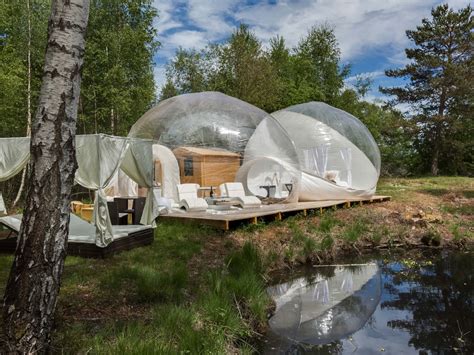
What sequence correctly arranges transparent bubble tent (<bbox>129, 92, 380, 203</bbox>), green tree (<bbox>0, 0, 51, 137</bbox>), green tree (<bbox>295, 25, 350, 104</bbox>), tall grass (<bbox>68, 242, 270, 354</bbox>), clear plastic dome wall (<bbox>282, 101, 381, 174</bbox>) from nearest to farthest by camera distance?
1. tall grass (<bbox>68, 242, 270, 354</bbox>)
2. transparent bubble tent (<bbox>129, 92, 380, 203</bbox>)
3. green tree (<bbox>0, 0, 51, 137</bbox>)
4. clear plastic dome wall (<bbox>282, 101, 381, 174</bbox>)
5. green tree (<bbox>295, 25, 350, 104</bbox>)

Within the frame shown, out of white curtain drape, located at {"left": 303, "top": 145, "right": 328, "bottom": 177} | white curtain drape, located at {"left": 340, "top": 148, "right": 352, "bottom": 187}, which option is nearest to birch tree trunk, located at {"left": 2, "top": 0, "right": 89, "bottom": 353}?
white curtain drape, located at {"left": 303, "top": 145, "right": 328, "bottom": 177}

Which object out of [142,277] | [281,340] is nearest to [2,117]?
[142,277]

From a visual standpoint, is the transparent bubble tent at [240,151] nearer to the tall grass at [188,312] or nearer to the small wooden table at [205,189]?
the small wooden table at [205,189]

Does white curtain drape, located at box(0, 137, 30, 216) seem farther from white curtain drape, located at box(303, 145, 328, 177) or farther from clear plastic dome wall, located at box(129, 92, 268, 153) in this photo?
white curtain drape, located at box(303, 145, 328, 177)

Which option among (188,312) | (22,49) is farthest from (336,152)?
(22,49)

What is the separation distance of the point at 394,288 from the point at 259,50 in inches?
589

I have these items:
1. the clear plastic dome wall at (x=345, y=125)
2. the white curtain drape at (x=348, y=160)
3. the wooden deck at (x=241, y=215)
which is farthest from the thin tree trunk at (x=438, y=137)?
the wooden deck at (x=241, y=215)

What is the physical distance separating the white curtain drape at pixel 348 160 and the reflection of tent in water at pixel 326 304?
17.9 feet

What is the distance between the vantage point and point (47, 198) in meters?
2.28

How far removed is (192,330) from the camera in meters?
2.93

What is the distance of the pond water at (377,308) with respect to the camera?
12.7 feet

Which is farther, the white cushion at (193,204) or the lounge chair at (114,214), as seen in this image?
the white cushion at (193,204)

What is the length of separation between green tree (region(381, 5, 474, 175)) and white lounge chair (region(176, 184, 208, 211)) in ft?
47.4

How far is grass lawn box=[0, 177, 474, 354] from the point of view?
2889 mm
